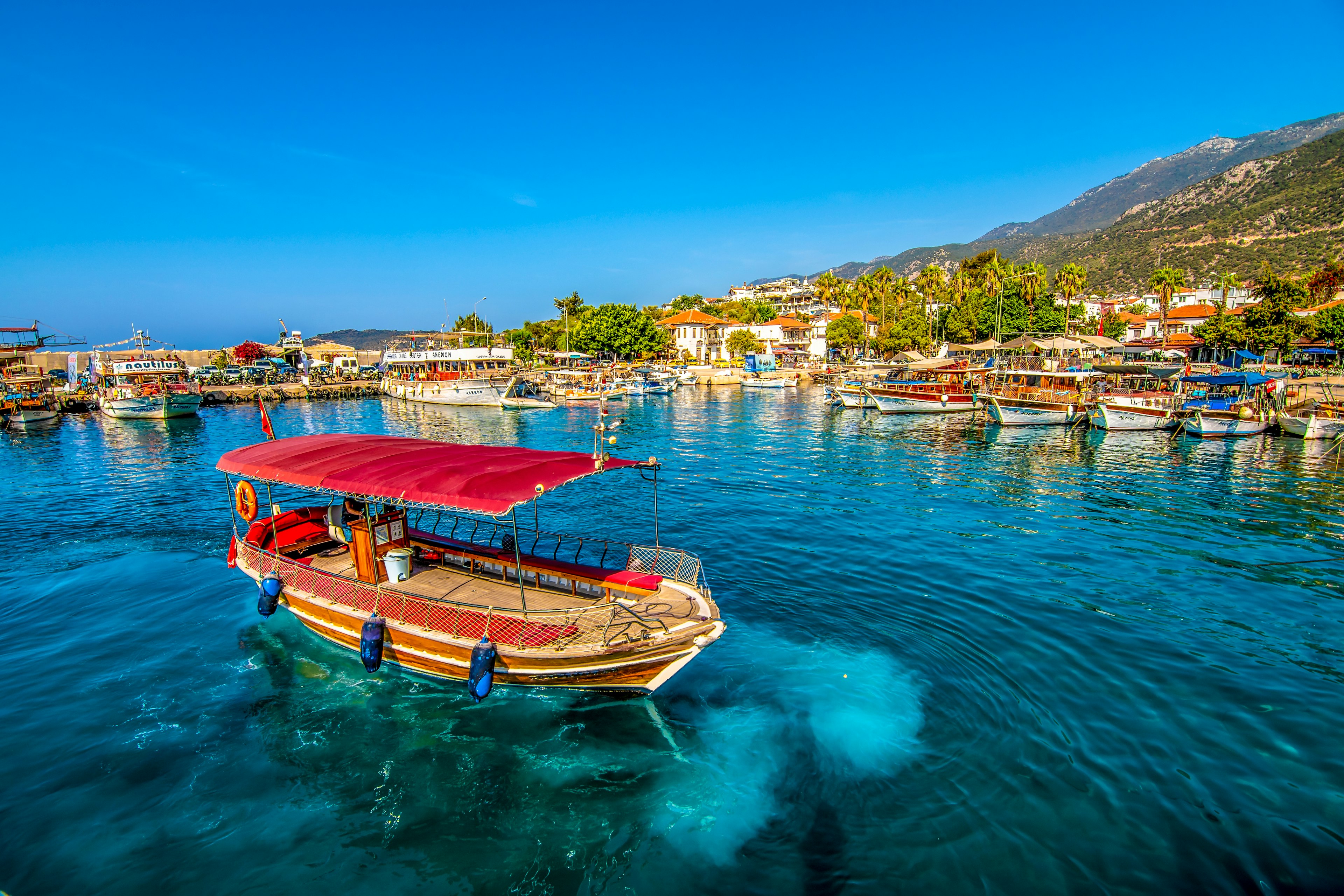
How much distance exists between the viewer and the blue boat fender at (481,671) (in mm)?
9688

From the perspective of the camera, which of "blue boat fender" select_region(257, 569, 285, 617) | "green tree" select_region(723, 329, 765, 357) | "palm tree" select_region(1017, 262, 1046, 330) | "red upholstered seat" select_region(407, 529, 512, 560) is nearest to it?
"blue boat fender" select_region(257, 569, 285, 617)

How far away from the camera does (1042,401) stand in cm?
4709

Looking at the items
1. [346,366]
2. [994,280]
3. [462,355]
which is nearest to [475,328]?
[346,366]

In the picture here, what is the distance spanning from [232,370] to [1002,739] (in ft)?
387

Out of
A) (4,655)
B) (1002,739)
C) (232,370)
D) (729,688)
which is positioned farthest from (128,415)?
(1002,739)

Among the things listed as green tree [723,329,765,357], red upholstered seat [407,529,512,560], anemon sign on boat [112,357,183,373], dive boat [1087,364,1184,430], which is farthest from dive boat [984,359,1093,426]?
anemon sign on boat [112,357,183,373]

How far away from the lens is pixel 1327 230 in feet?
351

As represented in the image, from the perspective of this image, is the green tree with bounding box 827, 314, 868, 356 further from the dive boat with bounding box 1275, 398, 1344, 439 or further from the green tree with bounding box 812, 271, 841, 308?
the dive boat with bounding box 1275, 398, 1344, 439

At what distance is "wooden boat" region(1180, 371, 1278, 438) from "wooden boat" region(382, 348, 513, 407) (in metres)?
60.6

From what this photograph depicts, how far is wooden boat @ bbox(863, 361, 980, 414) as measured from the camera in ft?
178

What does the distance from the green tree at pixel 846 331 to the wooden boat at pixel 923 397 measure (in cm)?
5239

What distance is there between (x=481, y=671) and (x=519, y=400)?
→ 5879 centimetres

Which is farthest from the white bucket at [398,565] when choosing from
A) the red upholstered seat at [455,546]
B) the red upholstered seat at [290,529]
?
the red upholstered seat at [290,529]

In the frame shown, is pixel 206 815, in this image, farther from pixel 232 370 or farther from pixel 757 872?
pixel 232 370
